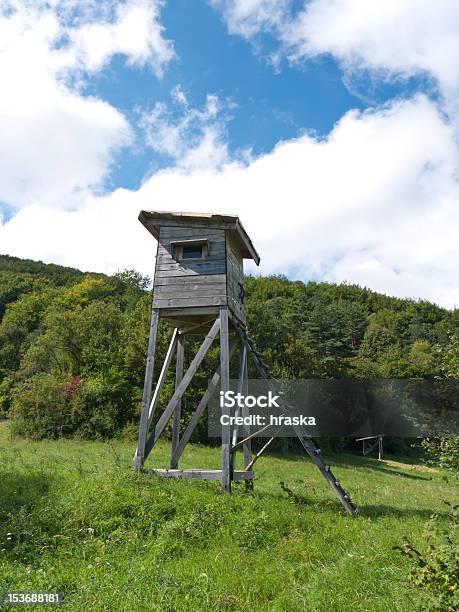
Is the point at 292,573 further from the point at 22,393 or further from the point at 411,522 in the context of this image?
the point at 22,393

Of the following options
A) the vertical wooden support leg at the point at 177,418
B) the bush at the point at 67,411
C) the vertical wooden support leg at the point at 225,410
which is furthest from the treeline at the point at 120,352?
the vertical wooden support leg at the point at 177,418

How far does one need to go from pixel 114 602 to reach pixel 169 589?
750 millimetres

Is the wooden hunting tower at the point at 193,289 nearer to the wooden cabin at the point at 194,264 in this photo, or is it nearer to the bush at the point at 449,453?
the wooden cabin at the point at 194,264

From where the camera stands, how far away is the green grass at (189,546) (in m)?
5.73

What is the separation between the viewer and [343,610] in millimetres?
5379

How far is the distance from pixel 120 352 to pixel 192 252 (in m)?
21.4

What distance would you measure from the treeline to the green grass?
432 cm

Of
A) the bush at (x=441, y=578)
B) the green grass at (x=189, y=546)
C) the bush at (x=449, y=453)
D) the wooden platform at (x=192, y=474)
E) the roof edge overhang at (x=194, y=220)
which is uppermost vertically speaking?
the roof edge overhang at (x=194, y=220)

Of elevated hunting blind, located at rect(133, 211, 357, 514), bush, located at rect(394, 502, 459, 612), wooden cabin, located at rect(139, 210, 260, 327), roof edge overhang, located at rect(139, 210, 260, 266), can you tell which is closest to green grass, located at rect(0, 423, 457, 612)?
bush, located at rect(394, 502, 459, 612)

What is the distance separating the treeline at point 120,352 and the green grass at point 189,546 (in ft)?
14.2

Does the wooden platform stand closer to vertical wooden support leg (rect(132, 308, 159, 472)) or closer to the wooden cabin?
vertical wooden support leg (rect(132, 308, 159, 472))

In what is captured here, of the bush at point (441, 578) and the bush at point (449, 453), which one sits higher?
the bush at point (449, 453)

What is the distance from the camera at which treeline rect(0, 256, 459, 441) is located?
27484mm

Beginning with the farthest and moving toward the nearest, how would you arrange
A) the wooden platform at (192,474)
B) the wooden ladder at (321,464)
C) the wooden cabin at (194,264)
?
1. the wooden cabin at (194,264)
2. the wooden platform at (192,474)
3. the wooden ladder at (321,464)
